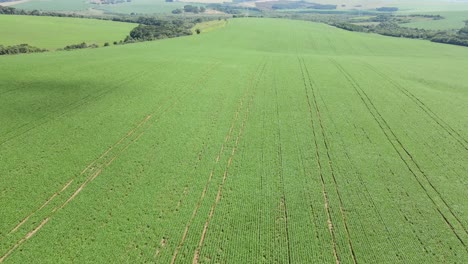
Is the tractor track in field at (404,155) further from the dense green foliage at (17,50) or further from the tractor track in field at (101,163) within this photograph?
the dense green foliage at (17,50)

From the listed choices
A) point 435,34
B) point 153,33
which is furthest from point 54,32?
point 435,34

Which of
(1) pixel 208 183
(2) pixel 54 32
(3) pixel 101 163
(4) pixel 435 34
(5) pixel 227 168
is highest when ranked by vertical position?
(2) pixel 54 32

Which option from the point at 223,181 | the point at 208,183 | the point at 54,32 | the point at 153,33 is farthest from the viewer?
the point at 153,33

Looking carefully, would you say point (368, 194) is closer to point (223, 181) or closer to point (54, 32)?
point (223, 181)

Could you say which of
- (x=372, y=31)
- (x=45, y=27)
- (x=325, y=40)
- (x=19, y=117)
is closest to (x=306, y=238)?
(x=19, y=117)

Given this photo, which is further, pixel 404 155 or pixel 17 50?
pixel 17 50

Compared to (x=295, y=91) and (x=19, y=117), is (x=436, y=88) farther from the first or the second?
(x=19, y=117)

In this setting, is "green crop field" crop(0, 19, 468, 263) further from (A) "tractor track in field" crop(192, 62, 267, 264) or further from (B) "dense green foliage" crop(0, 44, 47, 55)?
(B) "dense green foliage" crop(0, 44, 47, 55)

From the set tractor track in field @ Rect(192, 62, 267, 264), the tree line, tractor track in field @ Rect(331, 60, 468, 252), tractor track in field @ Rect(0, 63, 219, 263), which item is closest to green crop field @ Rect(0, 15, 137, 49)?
tractor track in field @ Rect(0, 63, 219, 263)
